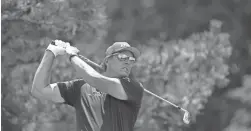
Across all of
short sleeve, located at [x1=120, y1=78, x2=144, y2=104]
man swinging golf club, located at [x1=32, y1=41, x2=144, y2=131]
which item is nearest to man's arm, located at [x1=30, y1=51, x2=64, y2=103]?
man swinging golf club, located at [x1=32, y1=41, x2=144, y2=131]

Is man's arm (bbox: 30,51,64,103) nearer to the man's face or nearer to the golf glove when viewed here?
the golf glove

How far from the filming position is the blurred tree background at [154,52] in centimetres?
388

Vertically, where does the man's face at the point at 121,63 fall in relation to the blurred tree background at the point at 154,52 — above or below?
below

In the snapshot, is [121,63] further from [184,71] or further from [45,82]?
[184,71]

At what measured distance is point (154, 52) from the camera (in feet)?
13.6

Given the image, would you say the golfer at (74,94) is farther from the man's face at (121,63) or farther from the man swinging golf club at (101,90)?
the man's face at (121,63)

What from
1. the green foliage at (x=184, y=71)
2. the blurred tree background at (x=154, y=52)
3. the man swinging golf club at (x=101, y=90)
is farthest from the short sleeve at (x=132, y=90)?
the green foliage at (x=184, y=71)

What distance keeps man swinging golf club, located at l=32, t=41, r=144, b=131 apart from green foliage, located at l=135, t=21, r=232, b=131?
2.34 metres

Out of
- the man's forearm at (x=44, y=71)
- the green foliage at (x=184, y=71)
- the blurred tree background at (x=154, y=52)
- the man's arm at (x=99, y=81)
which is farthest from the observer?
the green foliage at (x=184, y=71)

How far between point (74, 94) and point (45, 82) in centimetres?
11

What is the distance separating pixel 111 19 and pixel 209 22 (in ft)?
2.75

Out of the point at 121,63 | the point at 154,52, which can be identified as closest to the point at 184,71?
the point at 154,52

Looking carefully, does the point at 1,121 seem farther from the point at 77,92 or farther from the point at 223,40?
the point at 77,92

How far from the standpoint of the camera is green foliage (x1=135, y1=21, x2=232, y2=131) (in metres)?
4.09
